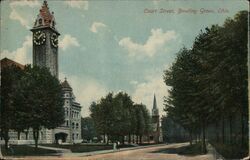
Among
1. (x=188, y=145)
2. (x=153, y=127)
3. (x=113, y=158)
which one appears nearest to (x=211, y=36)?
(x=188, y=145)

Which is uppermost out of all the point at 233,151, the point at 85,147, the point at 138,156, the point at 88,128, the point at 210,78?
the point at 210,78

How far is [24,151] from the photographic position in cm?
1450

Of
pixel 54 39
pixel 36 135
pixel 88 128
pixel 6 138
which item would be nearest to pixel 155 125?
pixel 88 128

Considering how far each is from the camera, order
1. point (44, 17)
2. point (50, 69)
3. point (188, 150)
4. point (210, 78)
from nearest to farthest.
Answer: point (44, 17)
point (188, 150)
point (210, 78)
point (50, 69)

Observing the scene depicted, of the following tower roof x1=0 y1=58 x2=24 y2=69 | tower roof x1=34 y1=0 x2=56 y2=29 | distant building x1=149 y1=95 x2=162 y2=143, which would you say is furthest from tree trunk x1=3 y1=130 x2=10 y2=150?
distant building x1=149 y1=95 x2=162 y2=143

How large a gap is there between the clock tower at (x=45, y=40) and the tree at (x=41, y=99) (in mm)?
289

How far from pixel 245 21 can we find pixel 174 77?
2583 millimetres

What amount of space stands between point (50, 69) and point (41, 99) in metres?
0.96

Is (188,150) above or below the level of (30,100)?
below

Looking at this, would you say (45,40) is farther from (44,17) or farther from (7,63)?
(7,63)

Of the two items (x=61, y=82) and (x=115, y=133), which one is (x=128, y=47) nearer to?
(x=61, y=82)

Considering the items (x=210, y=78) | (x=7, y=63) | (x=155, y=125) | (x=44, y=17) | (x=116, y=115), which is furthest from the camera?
(x=155, y=125)

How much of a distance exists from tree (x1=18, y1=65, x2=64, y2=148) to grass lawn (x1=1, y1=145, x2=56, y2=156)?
0.89 ft

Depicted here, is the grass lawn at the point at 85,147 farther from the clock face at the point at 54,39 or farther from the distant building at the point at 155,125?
the clock face at the point at 54,39
